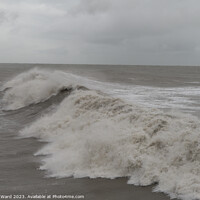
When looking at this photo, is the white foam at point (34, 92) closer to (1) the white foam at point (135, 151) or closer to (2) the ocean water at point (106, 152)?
(2) the ocean water at point (106, 152)

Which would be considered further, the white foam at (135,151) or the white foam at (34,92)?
the white foam at (34,92)

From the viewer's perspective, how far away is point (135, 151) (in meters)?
6.53

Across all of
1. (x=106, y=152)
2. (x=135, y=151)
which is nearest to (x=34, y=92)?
(x=106, y=152)

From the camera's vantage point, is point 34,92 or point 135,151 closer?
point 135,151

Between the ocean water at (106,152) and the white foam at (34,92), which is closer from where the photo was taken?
the ocean water at (106,152)

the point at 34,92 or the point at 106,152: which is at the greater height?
the point at 34,92

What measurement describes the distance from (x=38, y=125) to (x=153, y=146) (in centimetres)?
554

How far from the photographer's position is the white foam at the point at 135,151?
563 centimetres

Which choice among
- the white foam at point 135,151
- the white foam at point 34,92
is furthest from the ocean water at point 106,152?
the white foam at point 34,92

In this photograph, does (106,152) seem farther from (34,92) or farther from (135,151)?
(34,92)

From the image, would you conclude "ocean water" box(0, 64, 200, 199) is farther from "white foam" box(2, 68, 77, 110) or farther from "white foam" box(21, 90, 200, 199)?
"white foam" box(2, 68, 77, 110)

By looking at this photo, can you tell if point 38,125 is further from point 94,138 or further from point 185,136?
point 185,136

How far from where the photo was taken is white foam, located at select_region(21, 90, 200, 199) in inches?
222

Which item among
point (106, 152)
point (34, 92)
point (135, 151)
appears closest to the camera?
point (135, 151)
